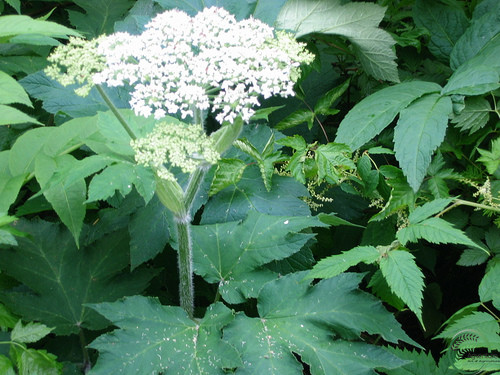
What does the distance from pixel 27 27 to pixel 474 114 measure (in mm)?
1426

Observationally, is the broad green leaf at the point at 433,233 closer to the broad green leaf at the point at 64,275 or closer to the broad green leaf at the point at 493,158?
the broad green leaf at the point at 493,158

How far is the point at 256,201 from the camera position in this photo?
1614 mm

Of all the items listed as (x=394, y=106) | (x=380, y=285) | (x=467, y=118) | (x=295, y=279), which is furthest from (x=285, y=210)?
(x=467, y=118)

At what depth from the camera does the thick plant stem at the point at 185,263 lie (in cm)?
143

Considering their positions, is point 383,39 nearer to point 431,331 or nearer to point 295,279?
point 295,279

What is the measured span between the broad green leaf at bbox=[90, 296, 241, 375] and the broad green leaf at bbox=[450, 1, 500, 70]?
4.06 feet

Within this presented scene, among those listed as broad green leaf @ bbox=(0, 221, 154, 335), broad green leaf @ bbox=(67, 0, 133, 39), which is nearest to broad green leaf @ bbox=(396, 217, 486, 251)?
broad green leaf @ bbox=(0, 221, 154, 335)

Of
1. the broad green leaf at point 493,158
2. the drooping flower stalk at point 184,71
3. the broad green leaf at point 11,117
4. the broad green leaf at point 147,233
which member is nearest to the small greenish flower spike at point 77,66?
the drooping flower stalk at point 184,71

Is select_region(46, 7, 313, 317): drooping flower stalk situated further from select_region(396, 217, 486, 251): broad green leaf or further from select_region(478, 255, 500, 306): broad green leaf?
select_region(478, 255, 500, 306): broad green leaf

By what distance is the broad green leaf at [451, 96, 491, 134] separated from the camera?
158 centimetres

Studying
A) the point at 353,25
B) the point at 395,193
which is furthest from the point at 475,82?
the point at 353,25

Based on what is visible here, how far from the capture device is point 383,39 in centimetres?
178

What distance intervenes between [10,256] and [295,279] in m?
1.00

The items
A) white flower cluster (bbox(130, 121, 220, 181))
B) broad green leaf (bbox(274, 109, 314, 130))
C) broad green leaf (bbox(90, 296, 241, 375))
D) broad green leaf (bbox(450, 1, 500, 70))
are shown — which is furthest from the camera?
broad green leaf (bbox(274, 109, 314, 130))
